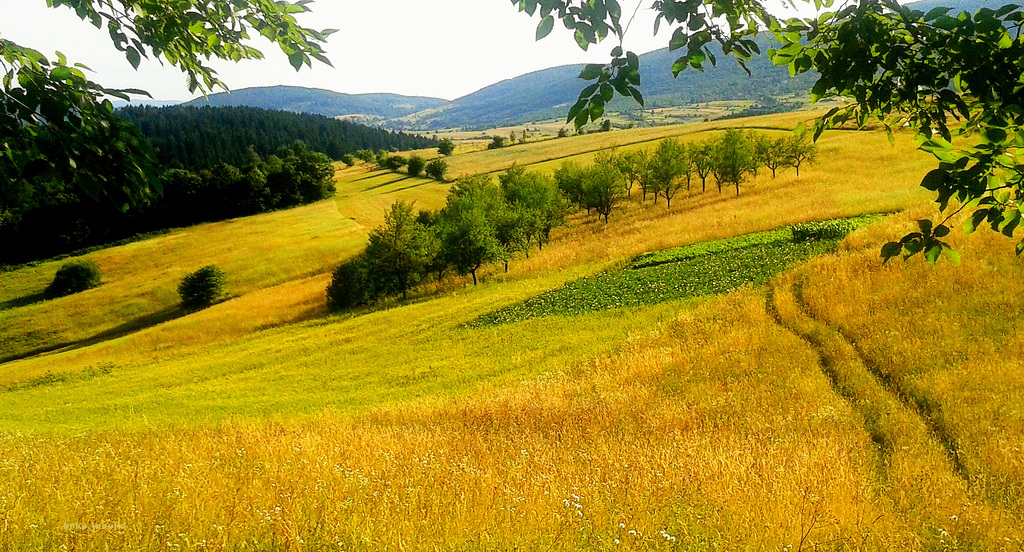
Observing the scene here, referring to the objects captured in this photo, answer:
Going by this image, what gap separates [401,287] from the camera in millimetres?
51344

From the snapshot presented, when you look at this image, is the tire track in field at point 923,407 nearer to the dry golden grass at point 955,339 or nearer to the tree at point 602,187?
the dry golden grass at point 955,339

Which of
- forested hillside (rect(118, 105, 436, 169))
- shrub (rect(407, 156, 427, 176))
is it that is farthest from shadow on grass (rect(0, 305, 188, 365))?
forested hillside (rect(118, 105, 436, 169))

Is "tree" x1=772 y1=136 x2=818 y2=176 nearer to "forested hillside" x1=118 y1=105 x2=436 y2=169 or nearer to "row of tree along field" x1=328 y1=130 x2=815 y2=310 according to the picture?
"row of tree along field" x1=328 y1=130 x2=815 y2=310

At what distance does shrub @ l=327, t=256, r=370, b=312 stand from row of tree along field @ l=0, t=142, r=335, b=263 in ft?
97.5

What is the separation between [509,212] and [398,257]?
42.7ft

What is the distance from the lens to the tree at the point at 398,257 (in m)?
50.2

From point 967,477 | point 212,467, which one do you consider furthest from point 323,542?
point 967,477

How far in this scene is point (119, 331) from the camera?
55594 millimetres

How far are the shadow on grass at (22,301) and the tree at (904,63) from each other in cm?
8480

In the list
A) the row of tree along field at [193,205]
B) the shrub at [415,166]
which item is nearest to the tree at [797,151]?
the row of tree along field at [193,205]

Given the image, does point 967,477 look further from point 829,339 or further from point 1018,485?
point 829,339

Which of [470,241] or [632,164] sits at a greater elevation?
[632,164]

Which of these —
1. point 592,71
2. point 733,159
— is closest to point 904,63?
point 592,71

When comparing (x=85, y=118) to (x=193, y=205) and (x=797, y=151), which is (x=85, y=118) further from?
(x=193, y=205)
